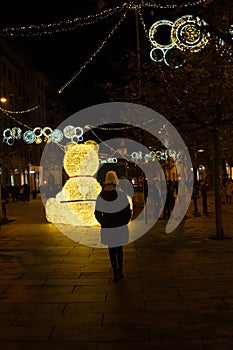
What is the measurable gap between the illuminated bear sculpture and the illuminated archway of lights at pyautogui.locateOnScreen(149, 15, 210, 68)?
18.9 feet

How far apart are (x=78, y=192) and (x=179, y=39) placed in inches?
303

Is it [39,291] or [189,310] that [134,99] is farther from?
[189,310]

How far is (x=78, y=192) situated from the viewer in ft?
58.0

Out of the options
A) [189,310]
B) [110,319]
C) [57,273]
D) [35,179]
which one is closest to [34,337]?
[110,319]

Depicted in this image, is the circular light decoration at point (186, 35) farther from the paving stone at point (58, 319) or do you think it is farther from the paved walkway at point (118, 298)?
the paving stone at point (58, 319)

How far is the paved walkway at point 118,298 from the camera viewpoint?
220 inches

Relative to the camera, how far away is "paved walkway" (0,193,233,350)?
5594 millimetres

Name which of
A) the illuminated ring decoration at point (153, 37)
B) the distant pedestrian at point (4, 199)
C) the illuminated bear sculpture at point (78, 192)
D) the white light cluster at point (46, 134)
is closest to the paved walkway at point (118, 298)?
the illuminated bear sculpture at point (78, 192)

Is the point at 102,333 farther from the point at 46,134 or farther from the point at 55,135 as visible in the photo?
the point at 46,134

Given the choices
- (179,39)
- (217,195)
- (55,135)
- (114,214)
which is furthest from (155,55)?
(55,135)

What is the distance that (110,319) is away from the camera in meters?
6.34

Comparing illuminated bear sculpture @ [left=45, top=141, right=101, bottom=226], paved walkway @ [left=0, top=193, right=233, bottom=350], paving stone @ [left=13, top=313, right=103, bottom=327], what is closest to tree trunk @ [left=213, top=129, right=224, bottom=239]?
paved walkway @ [left=0, top=193, right=233, bottom=350]

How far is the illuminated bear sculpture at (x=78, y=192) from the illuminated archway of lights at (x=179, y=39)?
5.77 meters

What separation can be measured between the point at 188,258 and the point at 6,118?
146ft
